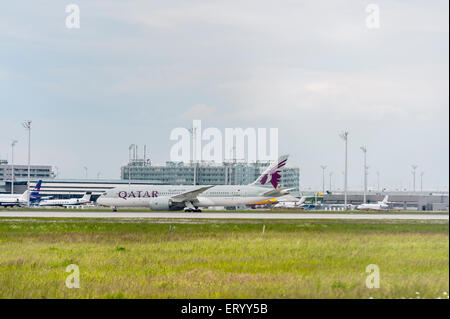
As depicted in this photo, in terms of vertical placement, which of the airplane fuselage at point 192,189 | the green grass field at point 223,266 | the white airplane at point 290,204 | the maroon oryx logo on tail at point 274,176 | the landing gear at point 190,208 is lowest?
the white airplane at point 290,204

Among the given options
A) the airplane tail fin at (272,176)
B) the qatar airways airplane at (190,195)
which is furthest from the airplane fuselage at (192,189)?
the airplane tail fin at (272,176)

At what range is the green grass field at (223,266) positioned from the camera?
18938mm

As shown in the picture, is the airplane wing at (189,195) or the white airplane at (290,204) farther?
the white airplane at (290,204)

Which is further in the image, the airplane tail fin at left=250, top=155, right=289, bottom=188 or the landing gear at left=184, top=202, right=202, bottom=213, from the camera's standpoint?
the airplane tail fin at left=250, top=155, right=289, bottom=188

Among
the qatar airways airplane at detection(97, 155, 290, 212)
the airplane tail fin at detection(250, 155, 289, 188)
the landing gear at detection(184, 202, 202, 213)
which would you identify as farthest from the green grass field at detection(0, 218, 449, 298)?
the airplane tail fin at detection(250, 155, 289, 188)

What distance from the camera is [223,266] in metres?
25.1

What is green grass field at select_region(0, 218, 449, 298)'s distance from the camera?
18.9m

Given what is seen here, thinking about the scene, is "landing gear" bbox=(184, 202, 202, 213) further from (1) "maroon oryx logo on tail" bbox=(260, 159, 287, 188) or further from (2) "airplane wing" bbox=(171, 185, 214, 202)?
(1) "maroon oryx logo on tail" bbox=(260, 159, 287, 188)

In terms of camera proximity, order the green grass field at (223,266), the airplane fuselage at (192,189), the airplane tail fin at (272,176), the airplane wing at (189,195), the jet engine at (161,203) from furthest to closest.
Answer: the airplane tail fin at (272,176), the airplane fuselage at (192,189), the airplane wing at (189,195), the jet engine at (161,203), the green grass field at (223,266)

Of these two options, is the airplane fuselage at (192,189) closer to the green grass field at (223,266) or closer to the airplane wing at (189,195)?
the airplane wing at (189,195)
